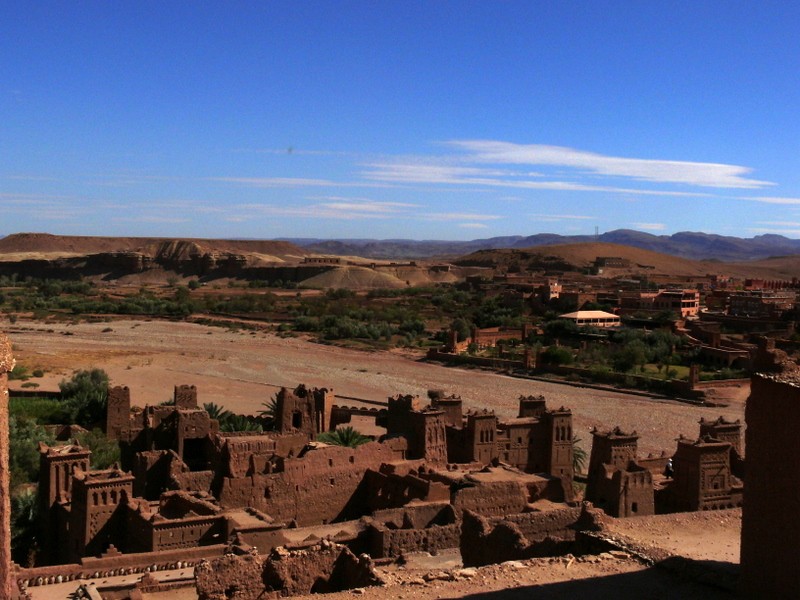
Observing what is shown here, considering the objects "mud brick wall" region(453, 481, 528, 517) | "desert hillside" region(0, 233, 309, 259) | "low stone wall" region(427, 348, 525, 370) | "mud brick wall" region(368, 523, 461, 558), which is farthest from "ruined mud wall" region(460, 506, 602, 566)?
"desert hillside" region(0, 233, 309, 259)

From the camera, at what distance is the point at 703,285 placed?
3297 inches

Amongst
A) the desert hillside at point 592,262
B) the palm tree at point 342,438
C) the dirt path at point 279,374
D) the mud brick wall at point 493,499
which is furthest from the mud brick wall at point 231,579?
the desert hillside at point 592,262

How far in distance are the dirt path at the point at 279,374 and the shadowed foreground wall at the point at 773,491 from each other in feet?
58.6

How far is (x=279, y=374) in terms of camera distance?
42.2m

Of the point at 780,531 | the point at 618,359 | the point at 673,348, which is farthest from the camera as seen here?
the point at 673,348

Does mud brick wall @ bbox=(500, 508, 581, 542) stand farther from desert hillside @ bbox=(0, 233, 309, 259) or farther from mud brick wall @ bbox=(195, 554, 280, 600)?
desert hillside @ bbox=(0, 233, 309, 259)

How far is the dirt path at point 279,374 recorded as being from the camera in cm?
3300

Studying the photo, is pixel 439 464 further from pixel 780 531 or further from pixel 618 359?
pixel 618 359

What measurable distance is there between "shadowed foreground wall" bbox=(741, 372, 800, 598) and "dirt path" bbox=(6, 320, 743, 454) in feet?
58.6

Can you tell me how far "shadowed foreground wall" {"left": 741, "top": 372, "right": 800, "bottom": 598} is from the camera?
843 centimetres

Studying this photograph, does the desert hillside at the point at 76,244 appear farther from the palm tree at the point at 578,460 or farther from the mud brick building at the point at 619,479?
the mud brick building at the point at 619,479

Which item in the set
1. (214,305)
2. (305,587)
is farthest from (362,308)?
(305,587)

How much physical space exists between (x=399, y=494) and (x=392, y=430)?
417 cm

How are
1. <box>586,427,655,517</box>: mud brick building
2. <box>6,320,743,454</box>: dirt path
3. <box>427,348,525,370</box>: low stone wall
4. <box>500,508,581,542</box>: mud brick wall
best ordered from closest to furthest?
<box>500,508,581,542</box>: mud brick wall < <box>586,427,655,517</box>: mud brick building < <box>6,320,743,454</box>: dirt path < <box>427,348,525,370</box>: low stone wall
